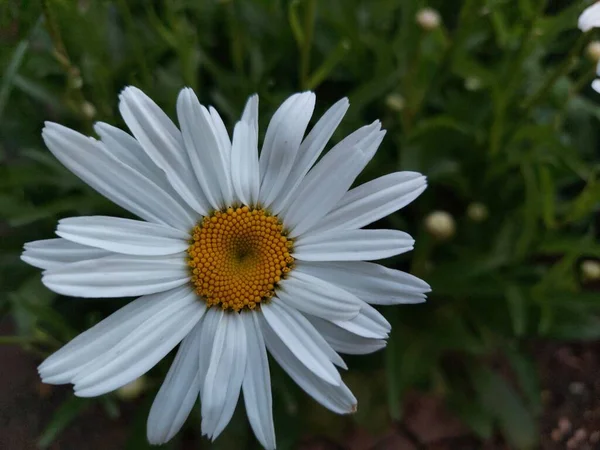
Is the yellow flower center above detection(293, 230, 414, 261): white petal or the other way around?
the other way around

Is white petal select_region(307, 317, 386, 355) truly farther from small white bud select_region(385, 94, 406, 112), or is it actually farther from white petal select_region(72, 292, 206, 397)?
small white bud select_region(385, 94, 406, 112)

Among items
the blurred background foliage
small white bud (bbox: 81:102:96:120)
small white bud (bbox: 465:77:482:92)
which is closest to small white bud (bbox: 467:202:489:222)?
the blurred background foliage

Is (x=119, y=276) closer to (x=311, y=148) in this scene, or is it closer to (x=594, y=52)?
(x=311, y=148)

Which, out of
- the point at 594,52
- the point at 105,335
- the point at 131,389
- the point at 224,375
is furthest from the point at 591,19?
the point at 131,389

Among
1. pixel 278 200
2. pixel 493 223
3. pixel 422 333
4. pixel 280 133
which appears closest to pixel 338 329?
pixel 278 200

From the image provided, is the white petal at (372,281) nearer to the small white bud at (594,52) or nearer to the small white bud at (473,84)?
the small white bud at (594,52)

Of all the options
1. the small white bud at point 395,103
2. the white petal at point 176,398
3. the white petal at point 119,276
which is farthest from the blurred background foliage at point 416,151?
the white petal at point 119,276
